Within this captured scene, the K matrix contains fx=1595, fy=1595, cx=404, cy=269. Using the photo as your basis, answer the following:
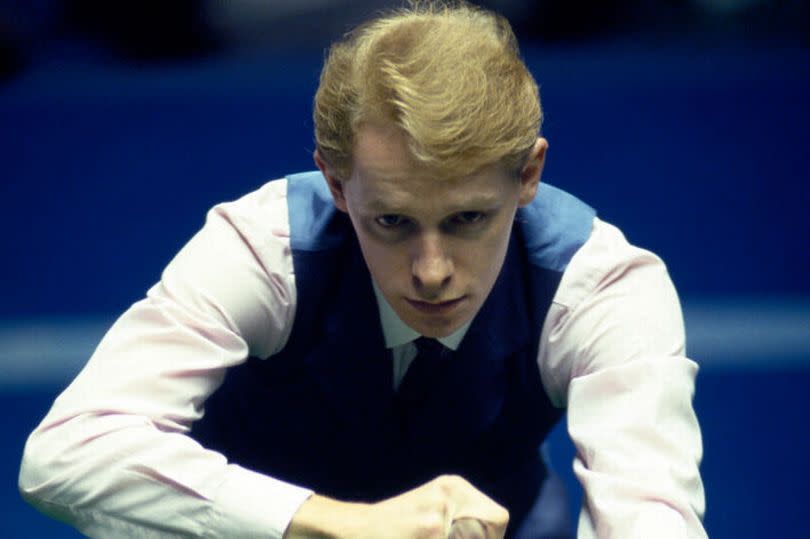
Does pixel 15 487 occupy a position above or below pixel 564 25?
below

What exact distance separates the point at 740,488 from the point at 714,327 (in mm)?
545

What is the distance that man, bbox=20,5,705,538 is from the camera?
5.69 ft

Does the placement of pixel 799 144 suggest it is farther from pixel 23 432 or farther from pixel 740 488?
pixel 23 432

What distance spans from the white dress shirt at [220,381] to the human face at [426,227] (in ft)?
0.44

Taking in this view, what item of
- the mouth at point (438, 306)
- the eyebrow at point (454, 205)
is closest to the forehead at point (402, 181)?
the eyebrow at point (454, 205)

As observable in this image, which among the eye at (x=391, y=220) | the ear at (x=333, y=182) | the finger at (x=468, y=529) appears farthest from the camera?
the ear at (x=333, y=182)

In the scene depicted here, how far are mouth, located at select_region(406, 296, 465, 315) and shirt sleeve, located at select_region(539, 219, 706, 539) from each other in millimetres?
161

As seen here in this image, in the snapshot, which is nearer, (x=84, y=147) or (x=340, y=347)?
(x=340, y=347)

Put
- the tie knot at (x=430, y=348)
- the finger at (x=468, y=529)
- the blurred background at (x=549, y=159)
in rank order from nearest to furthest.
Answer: the finger at (x=468, y=529) < the tie knot at (x=430, y=348) < the blurred background at (x=549, y=159)

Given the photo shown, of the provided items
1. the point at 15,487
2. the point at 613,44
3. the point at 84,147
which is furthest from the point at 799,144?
the point at 15,487

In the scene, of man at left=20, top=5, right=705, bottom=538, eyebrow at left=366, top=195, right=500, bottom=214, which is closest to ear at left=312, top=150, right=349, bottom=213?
man at left=20, top=5, right=705, bottom=538

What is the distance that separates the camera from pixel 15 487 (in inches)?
119

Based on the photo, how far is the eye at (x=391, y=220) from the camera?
180 centimetres

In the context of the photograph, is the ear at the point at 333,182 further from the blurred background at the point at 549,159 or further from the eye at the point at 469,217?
the blurred background at the point at 549,159
